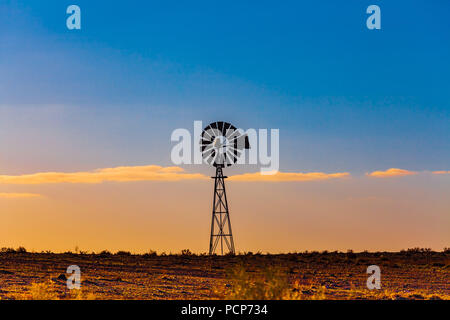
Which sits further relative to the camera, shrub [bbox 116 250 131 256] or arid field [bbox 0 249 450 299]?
shrub [bbox 116 250 131 256]

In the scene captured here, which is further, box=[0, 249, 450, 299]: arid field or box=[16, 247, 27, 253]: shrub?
box=[16, 247, 27, 253]: shrub

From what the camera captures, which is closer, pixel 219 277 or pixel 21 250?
pixel 219 277

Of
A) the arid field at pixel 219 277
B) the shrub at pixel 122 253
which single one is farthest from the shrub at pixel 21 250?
the shrub at pixel 122 253

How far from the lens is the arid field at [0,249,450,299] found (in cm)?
1709

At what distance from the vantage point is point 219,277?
87.4 feet

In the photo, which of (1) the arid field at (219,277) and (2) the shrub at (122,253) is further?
(2) the shrub at (122,253)

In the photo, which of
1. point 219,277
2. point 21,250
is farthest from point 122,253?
point 219,277

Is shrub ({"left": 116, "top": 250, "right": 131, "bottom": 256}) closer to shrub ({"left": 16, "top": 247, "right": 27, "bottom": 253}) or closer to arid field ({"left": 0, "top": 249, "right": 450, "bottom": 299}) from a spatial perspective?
arid field ({"left": 0, "top": 249, "right": 450, "bottom": 299})

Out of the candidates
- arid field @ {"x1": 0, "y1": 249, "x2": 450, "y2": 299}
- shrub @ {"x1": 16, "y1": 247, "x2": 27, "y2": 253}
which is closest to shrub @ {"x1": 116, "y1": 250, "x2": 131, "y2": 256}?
arid field @ {"x1": 0, "y1": 249, "x2": 450, "y2": 299}

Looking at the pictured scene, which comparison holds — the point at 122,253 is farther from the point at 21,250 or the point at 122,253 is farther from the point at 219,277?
the point at 219,277

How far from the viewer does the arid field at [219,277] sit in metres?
17.1

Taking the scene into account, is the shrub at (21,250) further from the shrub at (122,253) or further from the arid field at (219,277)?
the shrub at (122,253)

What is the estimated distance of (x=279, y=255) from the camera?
43.6m
